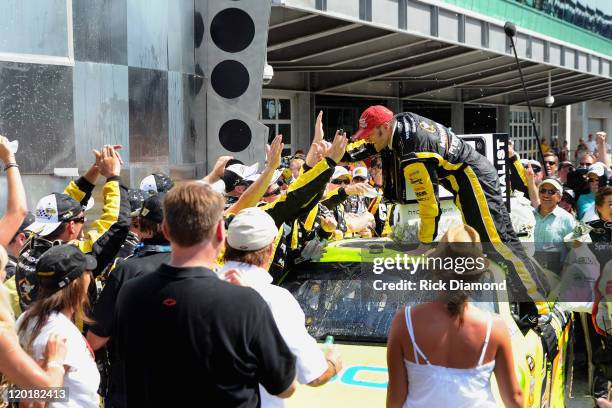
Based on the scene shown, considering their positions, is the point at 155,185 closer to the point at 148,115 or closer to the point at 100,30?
the point at 100,30

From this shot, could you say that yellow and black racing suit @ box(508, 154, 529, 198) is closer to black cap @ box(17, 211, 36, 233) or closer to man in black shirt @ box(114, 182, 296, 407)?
black cap @ box(17, 211, 36, 233)

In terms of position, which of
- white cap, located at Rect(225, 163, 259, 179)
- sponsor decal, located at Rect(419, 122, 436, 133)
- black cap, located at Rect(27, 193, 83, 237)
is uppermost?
sponsor decal, located at Rect(419, 122, 436, 133)

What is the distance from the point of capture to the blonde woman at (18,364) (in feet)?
9.16

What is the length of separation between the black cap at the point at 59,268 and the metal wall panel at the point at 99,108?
12.0 feet

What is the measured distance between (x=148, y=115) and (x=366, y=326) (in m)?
3.47

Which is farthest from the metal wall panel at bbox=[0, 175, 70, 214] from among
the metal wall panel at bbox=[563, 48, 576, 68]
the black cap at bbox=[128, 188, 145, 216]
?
the metal wall panel at bbox=[563, 48, 576, 68]

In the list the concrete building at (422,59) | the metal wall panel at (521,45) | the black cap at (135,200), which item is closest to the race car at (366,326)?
the black cap at (135,200)

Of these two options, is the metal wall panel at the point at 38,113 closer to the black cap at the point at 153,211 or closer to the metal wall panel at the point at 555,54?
the black cap at the point at 153,211

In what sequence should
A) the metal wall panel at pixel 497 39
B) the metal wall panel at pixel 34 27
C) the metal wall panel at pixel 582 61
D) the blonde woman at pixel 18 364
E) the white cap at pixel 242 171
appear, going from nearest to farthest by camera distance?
the blonde woman at pixel 18 364 < the white cap at pixel 242 171 < the metal wall panel at pixel 34 27 < the metal wall panel at pixel 497 39 < the metal wall panel at pixel 582 61

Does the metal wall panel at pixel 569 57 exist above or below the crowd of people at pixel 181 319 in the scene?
above

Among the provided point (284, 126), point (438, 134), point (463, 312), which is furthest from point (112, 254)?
point (284, 126)

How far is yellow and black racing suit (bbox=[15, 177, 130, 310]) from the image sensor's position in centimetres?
369

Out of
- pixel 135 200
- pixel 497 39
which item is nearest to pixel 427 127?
pixel 135 200

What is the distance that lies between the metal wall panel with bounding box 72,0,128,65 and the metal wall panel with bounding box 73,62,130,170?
3.4 inches
